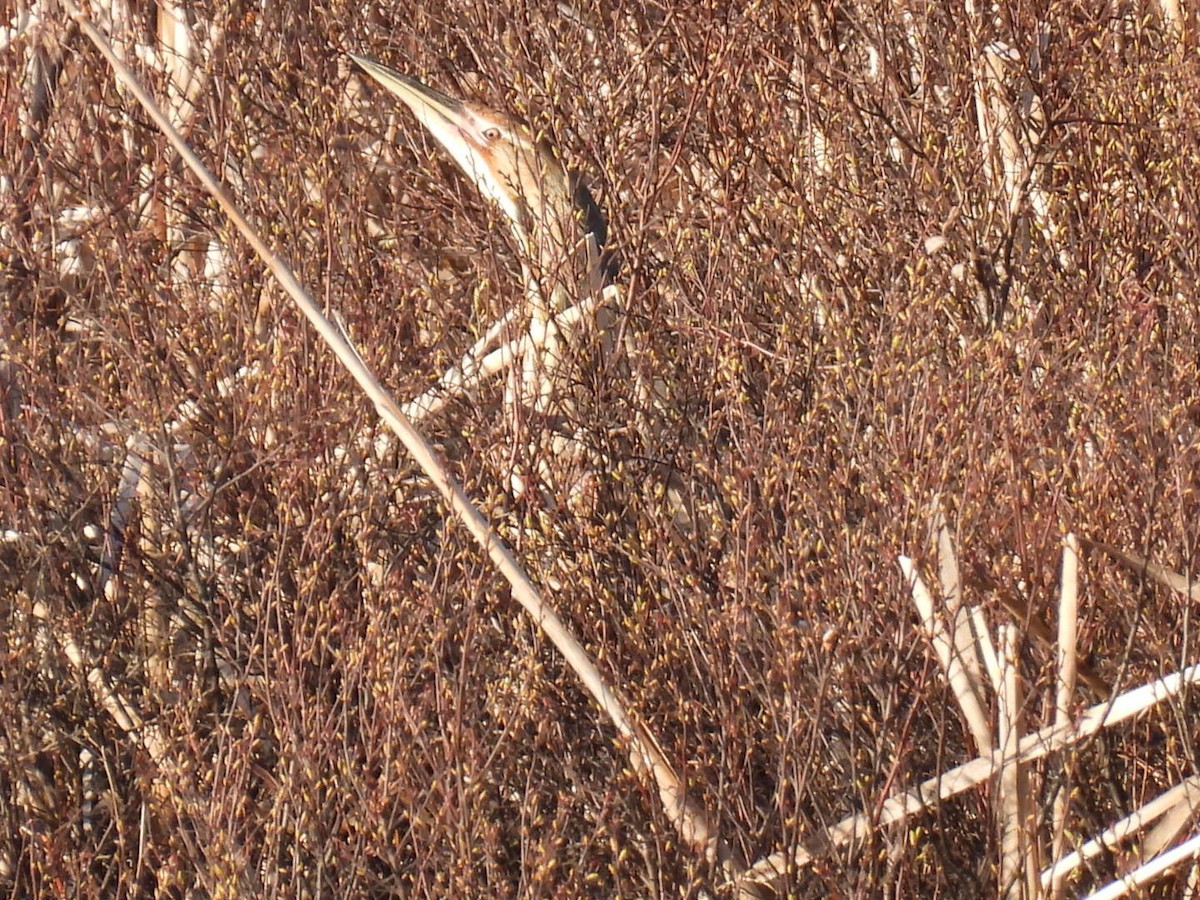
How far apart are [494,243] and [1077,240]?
7.07ft

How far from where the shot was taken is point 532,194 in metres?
4.95

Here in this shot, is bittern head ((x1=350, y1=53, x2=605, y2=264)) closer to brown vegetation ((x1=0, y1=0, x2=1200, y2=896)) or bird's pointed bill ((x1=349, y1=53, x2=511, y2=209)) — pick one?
bird's pointed bill ((x1=349, y1=53, x2=511, y2=209))

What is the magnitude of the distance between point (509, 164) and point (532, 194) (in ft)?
0.75

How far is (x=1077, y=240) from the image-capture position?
5812 mm

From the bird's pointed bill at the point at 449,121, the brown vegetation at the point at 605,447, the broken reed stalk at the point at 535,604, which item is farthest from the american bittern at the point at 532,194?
the broken reed stalk at the point at 535,604

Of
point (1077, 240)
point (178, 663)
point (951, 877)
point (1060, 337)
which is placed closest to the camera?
point (951, 877)

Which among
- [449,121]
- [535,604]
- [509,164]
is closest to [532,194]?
[509,164]

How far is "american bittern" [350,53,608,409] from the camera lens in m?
4.54

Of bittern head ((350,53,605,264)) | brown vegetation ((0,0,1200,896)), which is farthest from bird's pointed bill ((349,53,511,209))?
brown vegetation ((0,0,1200,896))

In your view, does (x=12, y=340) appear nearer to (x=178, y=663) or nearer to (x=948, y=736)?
(x=178, y=663)

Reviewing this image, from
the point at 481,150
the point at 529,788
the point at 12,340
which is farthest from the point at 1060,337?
the point at 12,340

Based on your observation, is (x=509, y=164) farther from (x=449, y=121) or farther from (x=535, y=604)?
(x=535, y=604)

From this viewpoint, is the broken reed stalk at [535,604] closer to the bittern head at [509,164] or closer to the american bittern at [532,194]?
the american bittern at [532,194]

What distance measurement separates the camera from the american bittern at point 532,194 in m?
4.54
